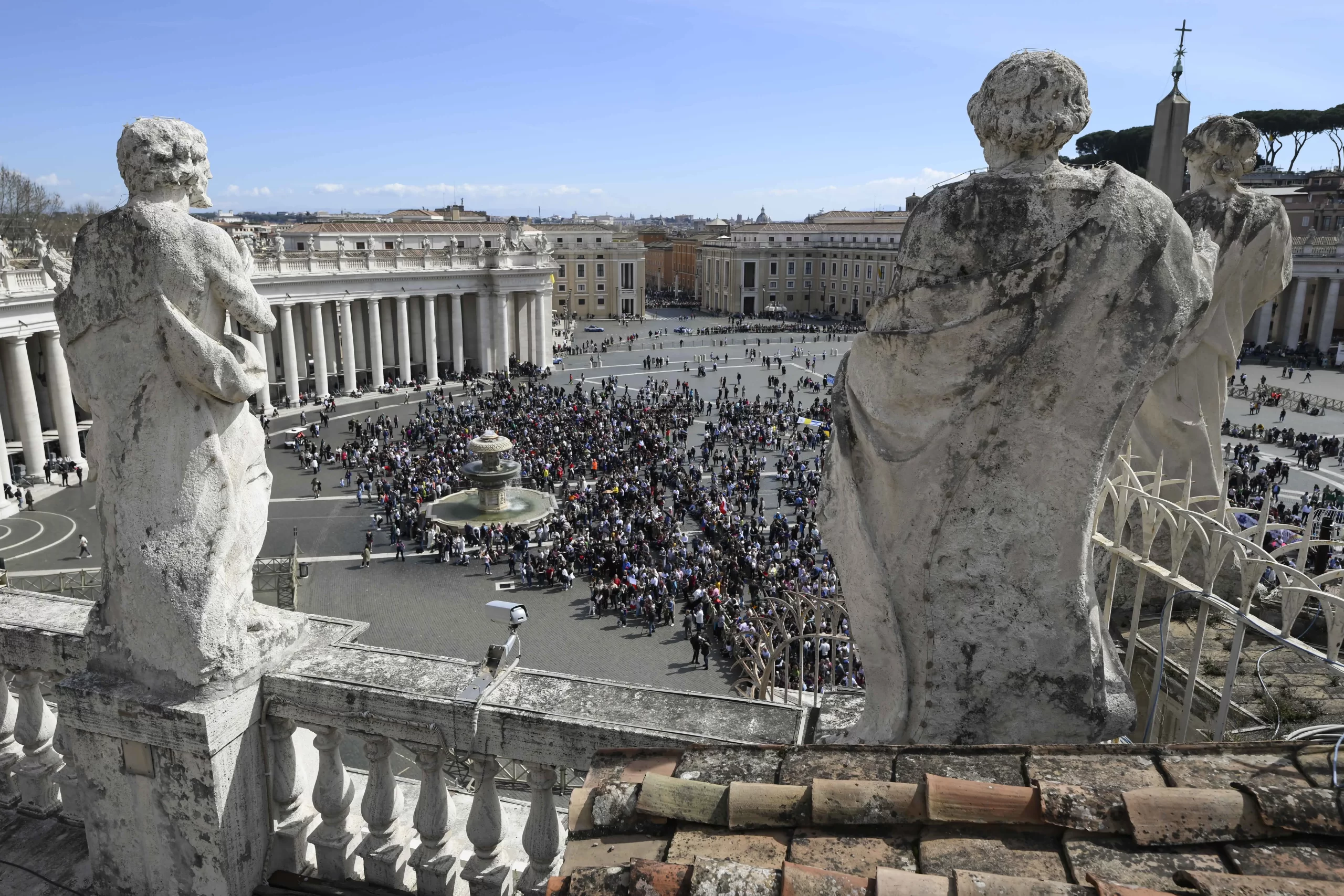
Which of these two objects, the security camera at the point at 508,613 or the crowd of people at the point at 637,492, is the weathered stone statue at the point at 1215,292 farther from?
the crowd of people at the point at 637,492

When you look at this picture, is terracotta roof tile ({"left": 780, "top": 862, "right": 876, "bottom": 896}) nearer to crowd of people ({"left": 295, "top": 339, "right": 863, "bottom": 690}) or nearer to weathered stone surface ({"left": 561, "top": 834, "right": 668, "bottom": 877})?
weathered stone surface ({"left": 561, "top": 834, "right": 668, "bottom": 877})

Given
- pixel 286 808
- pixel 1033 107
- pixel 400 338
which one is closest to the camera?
pixel 1033 107

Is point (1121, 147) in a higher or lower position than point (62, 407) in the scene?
higher

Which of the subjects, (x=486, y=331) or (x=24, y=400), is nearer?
(x=24, y=400)

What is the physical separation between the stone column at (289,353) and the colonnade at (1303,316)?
60.6 meters

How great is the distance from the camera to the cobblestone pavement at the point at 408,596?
60.6ft

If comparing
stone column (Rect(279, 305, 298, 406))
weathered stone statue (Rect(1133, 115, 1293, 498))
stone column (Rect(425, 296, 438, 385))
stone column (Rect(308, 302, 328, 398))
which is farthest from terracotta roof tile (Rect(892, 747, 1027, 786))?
stone column (Rect(425, 296, 438, 385))

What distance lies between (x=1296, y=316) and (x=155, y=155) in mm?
76146

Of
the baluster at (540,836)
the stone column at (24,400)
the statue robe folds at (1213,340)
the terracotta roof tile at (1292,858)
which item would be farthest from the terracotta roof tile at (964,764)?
the stone column at (24,400)

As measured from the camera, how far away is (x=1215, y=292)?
553 centimetres

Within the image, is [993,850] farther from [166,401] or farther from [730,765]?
[166,401]

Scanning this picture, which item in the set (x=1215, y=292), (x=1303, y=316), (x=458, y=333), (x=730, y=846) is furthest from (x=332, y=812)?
(x=1303, y=316)

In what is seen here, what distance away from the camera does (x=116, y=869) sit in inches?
175

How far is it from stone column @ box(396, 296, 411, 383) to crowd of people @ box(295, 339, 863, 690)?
721 cm
